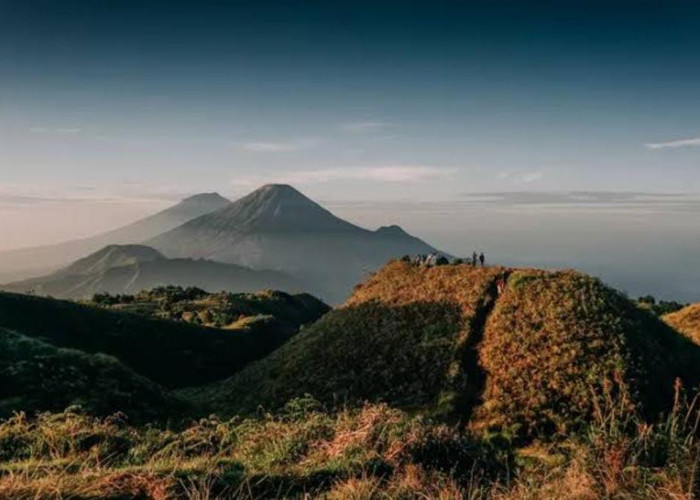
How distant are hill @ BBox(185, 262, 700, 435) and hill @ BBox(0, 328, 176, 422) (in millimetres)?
6713

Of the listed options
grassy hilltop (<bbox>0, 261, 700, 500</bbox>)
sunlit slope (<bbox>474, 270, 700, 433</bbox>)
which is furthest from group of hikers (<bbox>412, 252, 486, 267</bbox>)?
sunlit slope (<bbox>474, 270, 700, 433</bbox>)

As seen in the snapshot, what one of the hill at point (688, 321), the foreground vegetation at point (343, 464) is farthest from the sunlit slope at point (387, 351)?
the foreground vegetation at point (343, 464)

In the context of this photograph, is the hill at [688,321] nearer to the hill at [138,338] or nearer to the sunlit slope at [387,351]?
the sunlit slope at [387,351]

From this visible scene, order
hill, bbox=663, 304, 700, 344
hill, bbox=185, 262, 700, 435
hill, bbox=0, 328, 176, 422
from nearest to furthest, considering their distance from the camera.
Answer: hill, bbox=0, 328, 176, 422 < hill, bbox=185, 262, 700, 435 < hill, bbox=663, 304, 700, 344

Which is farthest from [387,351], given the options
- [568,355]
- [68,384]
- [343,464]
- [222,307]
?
[222,307]

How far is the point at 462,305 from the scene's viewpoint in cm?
4294

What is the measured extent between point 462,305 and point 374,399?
432 inches

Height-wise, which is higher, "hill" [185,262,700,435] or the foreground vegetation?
the foreground vegetation

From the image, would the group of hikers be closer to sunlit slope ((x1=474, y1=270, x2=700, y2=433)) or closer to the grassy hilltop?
the grassy hilltop

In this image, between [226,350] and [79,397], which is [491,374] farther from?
[226,350]

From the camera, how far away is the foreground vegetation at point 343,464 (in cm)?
811

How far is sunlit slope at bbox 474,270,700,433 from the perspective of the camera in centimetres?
3175

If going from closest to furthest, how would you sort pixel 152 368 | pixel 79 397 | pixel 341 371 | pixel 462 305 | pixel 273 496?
pixel 273 496 < pixel 79 397 < pixel 341 371 < pixel 462 305 < pixel 152 368

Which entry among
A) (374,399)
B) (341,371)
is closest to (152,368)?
(341,371)
